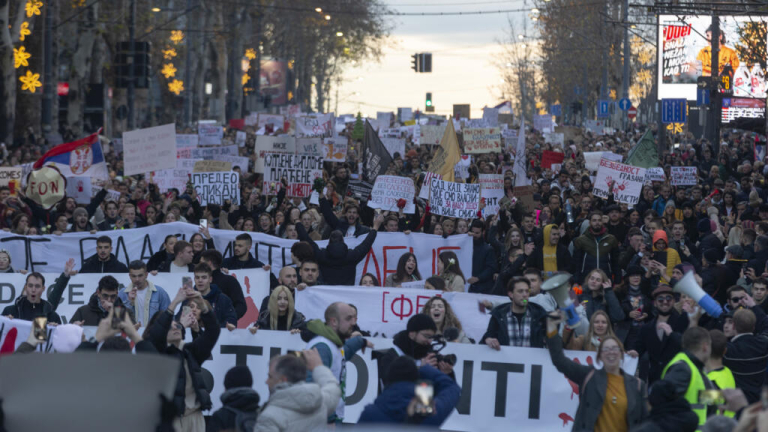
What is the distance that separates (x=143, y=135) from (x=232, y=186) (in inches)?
62.8

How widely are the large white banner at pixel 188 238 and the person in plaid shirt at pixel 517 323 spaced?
4.05 metres

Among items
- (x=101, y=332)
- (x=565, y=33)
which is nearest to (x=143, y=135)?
(x=101, y=332)

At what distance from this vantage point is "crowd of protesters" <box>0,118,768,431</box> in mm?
6316

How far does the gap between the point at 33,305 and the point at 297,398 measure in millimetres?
4186

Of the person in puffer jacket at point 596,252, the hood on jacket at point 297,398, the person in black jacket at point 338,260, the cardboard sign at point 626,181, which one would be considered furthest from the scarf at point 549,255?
the hood on jacket at point 297,398

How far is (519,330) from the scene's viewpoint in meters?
8.58

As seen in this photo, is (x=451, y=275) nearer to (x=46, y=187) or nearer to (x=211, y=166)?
(x=46, y=187)

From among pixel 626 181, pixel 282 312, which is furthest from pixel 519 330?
pixel 626 181

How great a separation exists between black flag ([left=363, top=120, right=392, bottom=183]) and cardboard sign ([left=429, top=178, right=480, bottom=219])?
315 centimetres

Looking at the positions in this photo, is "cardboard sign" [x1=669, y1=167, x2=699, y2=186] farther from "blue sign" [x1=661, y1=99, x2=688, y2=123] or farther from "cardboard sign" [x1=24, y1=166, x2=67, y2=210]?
"blue sign" [x1=661, y1=99, x2=688, y2=123]

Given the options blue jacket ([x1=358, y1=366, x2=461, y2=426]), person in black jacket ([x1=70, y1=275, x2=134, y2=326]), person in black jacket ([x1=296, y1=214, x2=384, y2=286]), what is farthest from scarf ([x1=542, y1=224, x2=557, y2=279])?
blue jacket ([x1=358, y1=366, x2=461, y2=426])

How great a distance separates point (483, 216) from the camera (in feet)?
50.0

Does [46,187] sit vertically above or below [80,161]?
below

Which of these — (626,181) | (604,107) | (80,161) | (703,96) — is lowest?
(626,181)
